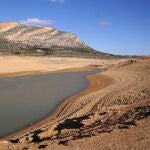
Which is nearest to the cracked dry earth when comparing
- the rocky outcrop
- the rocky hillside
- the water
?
the water

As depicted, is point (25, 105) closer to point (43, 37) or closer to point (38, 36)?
point (43, 37)

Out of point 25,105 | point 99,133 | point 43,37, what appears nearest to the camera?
point 99,133

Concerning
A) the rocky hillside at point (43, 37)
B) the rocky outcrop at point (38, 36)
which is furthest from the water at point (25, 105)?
the rocky outcrop at point (38, 36)

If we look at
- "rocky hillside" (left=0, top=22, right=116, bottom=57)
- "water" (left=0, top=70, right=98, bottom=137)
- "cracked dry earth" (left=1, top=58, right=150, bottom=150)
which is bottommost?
"water" (left=0, top=70, right=98, bottom=137)

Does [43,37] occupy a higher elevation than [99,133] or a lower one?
higher

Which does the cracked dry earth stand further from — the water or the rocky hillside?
the rocky hillside

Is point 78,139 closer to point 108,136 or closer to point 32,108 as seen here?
point 108,136

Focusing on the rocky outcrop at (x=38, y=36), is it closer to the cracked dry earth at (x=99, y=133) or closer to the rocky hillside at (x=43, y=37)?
the rocky hillside at (x=43, y=37)

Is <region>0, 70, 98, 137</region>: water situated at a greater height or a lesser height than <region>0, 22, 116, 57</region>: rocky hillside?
lesser

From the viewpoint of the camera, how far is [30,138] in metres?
13.3

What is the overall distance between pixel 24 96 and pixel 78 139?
1653cm

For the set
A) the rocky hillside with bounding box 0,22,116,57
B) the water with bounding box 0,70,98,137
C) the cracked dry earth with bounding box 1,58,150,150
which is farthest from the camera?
the rocky hillside with bounding box 0,22,116,57

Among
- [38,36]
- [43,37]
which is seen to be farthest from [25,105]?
[38,36]

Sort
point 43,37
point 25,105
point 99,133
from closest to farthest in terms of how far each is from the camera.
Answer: point 99,133
point 25,105
point 43,37
